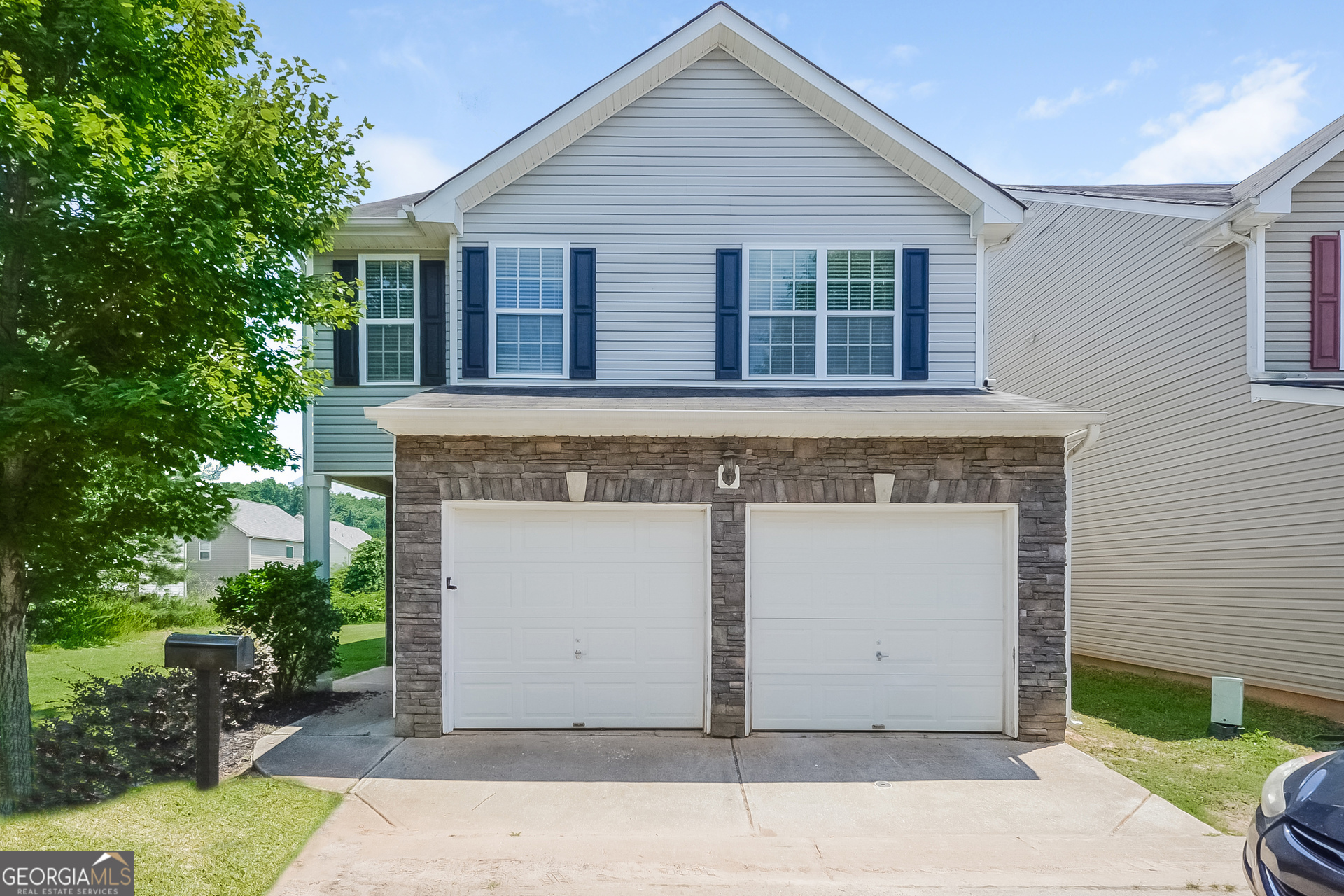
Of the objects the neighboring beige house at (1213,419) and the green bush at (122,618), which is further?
the green bush at (122,618)

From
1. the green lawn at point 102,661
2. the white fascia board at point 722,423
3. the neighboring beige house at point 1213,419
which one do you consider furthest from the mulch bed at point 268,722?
the neighboring beige house at point 1213,419

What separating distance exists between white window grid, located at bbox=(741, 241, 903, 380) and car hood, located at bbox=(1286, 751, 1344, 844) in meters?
5.67

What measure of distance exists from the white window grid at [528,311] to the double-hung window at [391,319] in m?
1.23

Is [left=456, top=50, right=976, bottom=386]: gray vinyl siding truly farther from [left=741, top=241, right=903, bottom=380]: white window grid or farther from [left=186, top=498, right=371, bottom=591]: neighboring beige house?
[left=186, top=498, right=371, bottom=591]: neighboring beige house

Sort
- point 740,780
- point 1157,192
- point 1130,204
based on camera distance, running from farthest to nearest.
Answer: point 1157,192 → point 1130,204 → point 740,780

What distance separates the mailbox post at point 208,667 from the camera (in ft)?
19.1

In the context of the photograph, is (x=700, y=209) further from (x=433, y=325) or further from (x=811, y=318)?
(x=433, y=325)

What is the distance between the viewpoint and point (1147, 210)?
11.5m

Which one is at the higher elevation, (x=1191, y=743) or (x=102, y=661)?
(x=1191, y=743)

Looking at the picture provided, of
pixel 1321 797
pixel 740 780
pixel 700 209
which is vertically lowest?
pixel 740 780

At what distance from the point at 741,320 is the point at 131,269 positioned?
5885mm

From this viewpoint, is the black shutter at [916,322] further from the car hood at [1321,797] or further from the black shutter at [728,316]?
the car hood at [1321,797]

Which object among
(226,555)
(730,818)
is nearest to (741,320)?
(730,818)

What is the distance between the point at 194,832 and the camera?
5.17m
